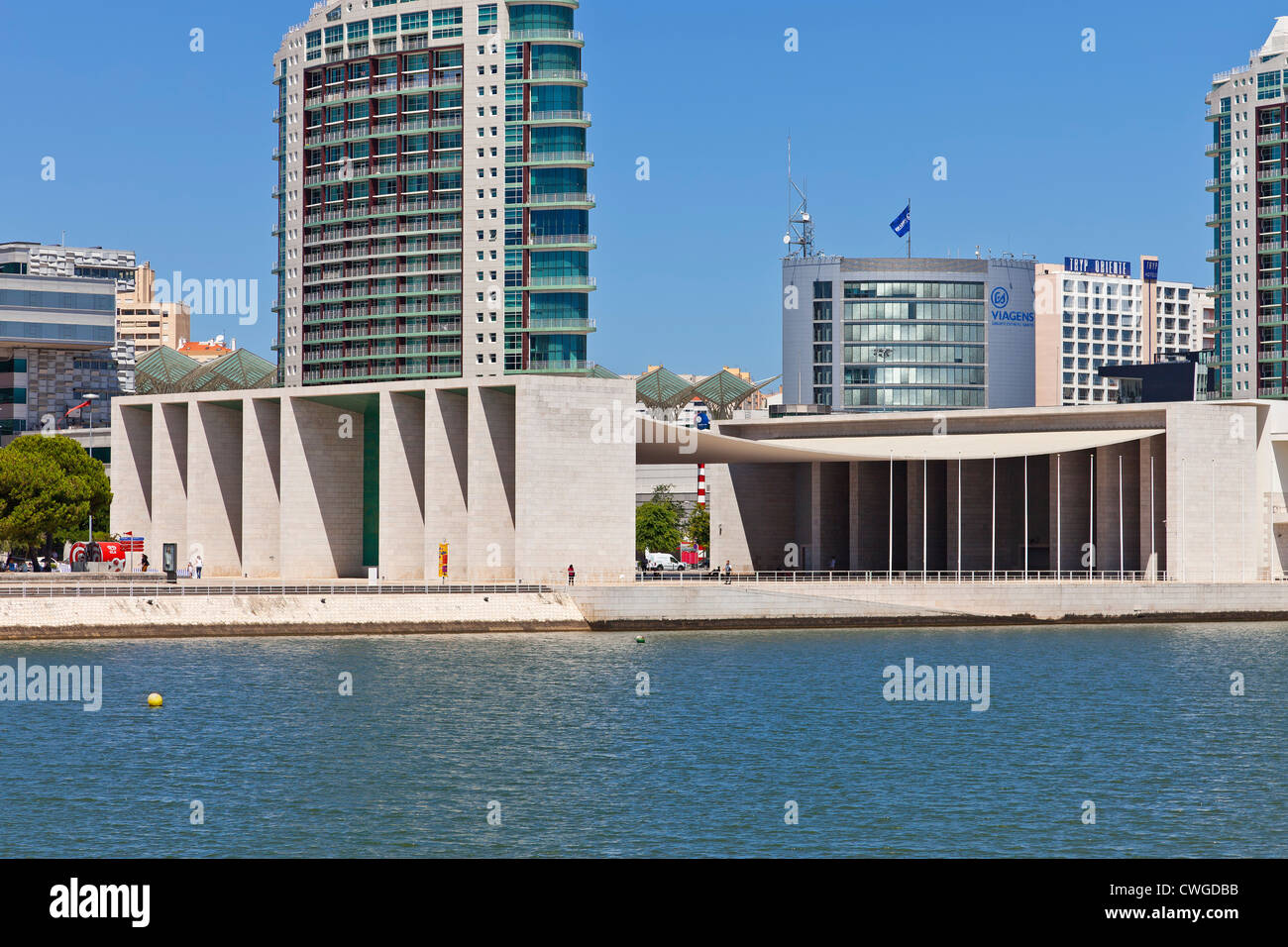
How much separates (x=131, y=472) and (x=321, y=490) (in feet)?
52.3

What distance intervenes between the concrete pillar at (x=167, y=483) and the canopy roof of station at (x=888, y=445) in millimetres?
27321

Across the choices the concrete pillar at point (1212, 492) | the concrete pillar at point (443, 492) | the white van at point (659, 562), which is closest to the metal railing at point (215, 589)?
the concrete pillar at point (443, 492)

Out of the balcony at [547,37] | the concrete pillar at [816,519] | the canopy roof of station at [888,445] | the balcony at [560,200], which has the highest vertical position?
the balcony at [547,37]

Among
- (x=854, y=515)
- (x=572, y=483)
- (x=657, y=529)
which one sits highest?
(x=572, y=483)

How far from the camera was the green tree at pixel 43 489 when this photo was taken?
81.2m

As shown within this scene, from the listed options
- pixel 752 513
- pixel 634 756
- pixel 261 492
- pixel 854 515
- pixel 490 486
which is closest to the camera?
pixel 634 756

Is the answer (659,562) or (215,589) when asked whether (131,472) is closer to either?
(215,589)

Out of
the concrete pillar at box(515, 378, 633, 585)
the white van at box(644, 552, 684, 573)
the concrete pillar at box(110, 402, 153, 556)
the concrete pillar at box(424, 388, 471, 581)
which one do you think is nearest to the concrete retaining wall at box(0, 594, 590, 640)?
the concrete pillar at box(515, 378, 633, 585)

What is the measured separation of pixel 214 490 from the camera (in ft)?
282

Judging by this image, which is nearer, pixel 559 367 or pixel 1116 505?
pixel 1116 505

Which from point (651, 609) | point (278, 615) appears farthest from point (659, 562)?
point (278, 615)

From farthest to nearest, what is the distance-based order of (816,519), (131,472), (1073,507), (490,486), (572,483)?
(816,519), (131,472), (1073,507), (490,486), (572,483)

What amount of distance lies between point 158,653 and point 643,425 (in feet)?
90.1

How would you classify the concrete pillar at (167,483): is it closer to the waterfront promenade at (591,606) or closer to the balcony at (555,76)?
the waterfront promenade at (591,606)
